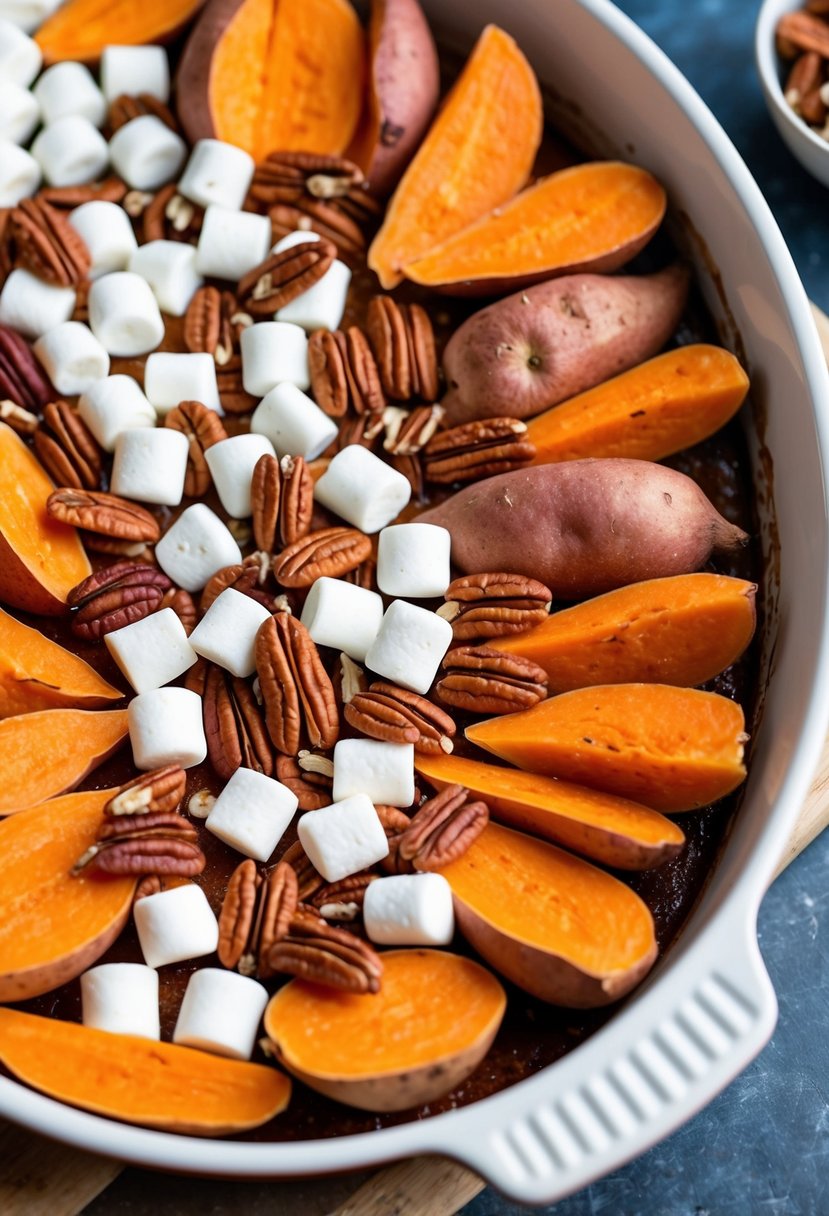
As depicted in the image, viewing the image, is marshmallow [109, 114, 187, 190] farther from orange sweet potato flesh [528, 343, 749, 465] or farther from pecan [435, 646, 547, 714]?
pecan [435, 646, 547, 714]

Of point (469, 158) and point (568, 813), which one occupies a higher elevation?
point (469, 158)

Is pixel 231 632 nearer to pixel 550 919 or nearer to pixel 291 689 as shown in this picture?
pixel 291 689

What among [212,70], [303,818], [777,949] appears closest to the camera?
[303,818]

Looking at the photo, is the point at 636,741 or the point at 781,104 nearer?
the point at 636,741

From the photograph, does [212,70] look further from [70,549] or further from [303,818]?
[303,818]

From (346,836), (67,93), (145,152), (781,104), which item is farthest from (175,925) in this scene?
(781,104)


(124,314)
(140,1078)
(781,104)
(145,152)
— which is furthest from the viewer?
(781,104)

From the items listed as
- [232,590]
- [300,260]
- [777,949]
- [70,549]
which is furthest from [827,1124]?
[300,260]
